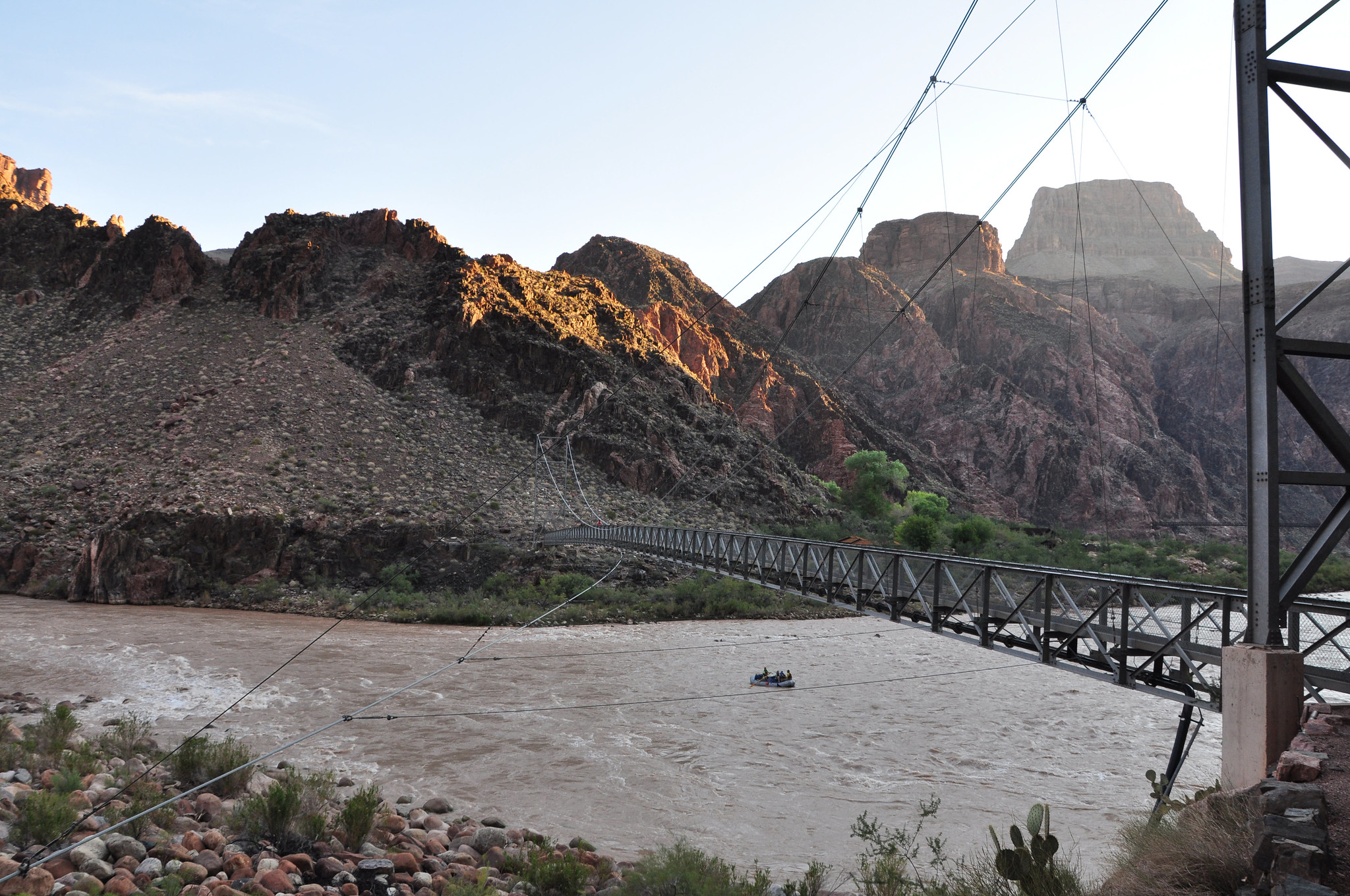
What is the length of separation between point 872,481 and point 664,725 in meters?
38.9

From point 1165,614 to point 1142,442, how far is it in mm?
51860

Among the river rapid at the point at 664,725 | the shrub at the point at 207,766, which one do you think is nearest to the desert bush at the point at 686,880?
the river rapid at the point at 664,725

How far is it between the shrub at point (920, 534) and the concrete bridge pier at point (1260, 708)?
108ft

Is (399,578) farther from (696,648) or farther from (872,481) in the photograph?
(872,481)

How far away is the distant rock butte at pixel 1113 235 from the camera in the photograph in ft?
436

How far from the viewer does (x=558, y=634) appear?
74.8 feet

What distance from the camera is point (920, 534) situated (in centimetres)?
3712

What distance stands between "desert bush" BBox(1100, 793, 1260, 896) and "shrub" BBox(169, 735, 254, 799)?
769 centimetres

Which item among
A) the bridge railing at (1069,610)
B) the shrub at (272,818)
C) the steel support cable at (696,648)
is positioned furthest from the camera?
the steel support cable at (696,648)

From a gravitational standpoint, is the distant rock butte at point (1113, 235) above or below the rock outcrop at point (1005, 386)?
above

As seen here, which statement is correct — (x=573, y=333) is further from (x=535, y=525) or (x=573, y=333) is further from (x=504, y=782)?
(x=504, y=782)

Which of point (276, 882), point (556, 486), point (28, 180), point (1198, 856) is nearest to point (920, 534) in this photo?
point (556, 486)

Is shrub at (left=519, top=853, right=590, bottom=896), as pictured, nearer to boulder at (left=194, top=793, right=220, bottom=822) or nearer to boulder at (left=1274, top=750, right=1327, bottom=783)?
boulder at (left=194, top=793, right=220, bottom=822)

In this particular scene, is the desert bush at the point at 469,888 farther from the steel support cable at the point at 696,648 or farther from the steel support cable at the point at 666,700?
the steel support cable at the point at 696,648
